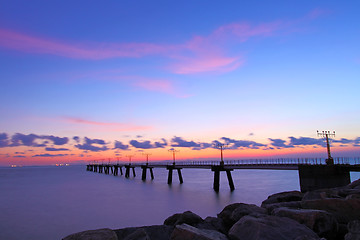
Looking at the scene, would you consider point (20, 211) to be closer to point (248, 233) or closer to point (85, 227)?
point (85, 227)

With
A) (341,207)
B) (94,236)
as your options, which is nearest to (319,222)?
(341,207)

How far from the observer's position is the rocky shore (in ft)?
21.1

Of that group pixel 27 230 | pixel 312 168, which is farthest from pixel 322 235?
pixel 27 230

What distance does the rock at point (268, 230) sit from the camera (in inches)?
253

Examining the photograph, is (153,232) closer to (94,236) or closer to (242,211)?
(94,236)

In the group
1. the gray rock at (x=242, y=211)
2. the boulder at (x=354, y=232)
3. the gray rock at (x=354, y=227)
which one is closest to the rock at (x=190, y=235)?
the gray rock at (x=242, y=211)

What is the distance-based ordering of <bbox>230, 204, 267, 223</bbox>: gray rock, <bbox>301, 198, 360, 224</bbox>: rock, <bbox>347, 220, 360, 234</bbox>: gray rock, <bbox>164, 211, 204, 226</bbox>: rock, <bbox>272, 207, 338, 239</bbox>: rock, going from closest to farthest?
1. <bbox>347, 220, 360, 234</bbox>: gray rock
2. <bbox>272, 207, 338, 239</bbox>: rock
3. <bbox>301, 198, 360, 224</bbox>: rock
4. <bbox>230, 204, 267, 223</bbox>: gray rock
5. <bbox>164, 211, 204, 226</bbox>: rock

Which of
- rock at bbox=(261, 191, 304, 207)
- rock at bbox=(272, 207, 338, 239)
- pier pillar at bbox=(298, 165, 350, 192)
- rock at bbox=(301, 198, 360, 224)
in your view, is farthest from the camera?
pier pillar at bbox=(298, 165, 350, 192)

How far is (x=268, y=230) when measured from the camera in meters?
6.54

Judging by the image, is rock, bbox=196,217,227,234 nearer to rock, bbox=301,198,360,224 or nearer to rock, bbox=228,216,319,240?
rock, bbox=228,216,319,240

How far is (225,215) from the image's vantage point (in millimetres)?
9914

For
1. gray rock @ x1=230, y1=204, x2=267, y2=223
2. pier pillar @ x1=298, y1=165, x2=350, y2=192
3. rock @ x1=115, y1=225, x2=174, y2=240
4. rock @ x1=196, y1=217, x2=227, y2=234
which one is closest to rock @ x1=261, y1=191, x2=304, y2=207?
gray rock @ x1=230, y1=204, x2=267, y2=223

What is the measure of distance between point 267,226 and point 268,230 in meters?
0.15

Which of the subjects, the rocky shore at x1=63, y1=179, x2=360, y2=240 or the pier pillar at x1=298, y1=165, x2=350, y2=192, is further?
the pier pillar at x1=298, y1=165, x2=350, y2=192
